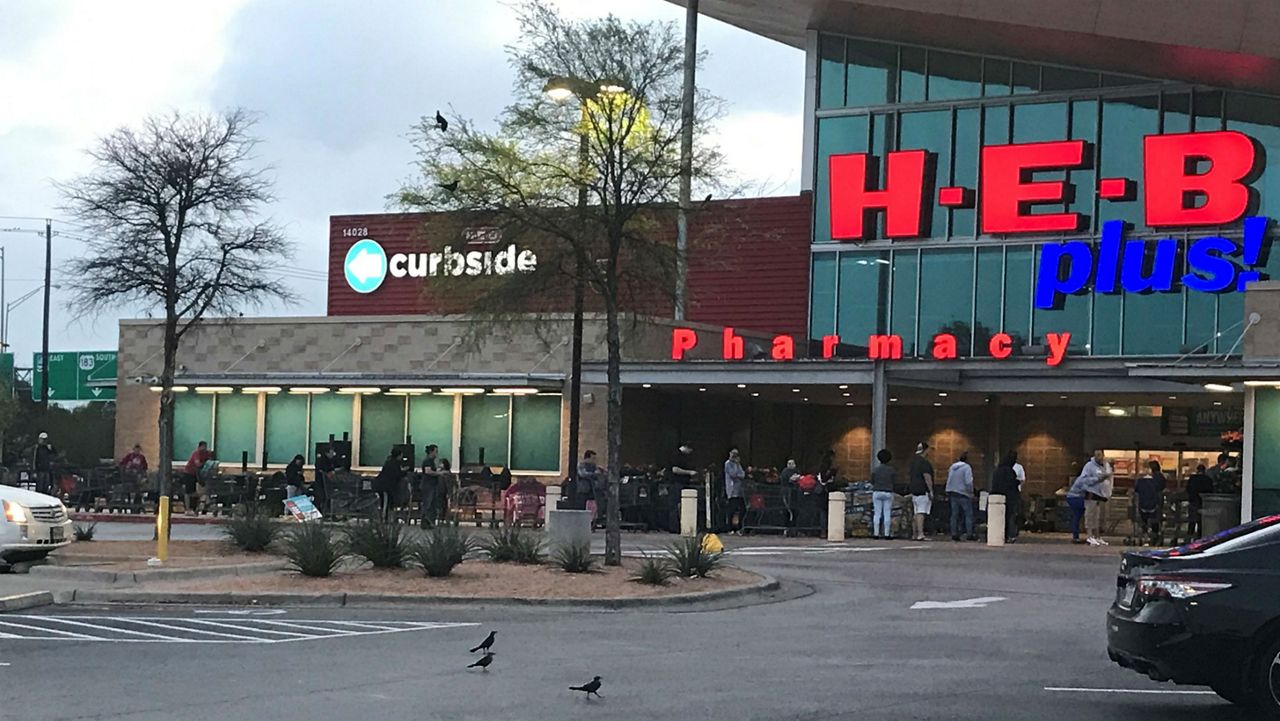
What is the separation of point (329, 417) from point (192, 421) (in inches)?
156

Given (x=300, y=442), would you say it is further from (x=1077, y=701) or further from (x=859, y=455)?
(x=1077, y=701)

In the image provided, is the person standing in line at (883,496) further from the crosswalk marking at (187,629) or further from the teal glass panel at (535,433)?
the crosswalk marking at (187,629)

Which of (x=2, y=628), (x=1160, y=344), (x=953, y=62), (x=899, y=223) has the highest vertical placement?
(x=953, y=62)

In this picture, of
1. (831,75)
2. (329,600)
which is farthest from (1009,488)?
(329,600)

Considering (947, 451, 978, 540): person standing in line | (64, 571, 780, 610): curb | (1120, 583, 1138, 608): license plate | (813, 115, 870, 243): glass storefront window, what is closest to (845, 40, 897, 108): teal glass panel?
(813, 115, 870, 243): glass storefront window

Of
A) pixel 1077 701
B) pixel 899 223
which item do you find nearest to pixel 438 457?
pixel 899 223

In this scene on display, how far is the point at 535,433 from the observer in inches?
1554

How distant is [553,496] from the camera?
3319 cm

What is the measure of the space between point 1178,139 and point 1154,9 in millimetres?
3118

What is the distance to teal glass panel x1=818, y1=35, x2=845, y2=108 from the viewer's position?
4375 centimetres

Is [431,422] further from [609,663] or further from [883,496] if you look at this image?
[609,663]

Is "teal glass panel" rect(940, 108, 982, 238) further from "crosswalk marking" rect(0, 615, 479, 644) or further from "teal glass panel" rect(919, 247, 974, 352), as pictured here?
"crosswalk marking" rect(0, 615, 479, 644)

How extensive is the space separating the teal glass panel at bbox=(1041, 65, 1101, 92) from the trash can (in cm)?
1449

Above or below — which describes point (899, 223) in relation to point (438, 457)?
above
